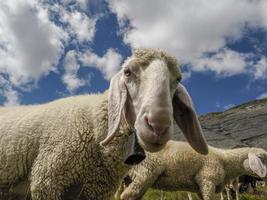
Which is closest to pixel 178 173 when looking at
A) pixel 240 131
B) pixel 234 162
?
pixel 234 162

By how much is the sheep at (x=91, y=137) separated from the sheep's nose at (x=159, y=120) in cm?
44

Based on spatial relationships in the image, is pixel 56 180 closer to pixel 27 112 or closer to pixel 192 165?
pixel 27 112

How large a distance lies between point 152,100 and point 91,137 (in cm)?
137

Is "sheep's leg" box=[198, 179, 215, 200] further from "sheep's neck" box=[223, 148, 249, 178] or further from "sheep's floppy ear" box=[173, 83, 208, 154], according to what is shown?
"sheep's floppy ear" box=[173, 83, 208, 154]

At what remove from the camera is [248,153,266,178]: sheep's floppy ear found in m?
13.7

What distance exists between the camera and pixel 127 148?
4.98 m

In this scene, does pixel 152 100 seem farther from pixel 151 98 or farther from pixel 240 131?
pixel 240 131

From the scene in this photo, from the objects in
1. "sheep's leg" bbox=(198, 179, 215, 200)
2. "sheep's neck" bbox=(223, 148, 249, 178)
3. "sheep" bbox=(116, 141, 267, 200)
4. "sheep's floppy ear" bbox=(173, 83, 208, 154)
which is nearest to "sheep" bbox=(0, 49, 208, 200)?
"sheep's floppy ear" bbox=(173, 83, 208, 154)

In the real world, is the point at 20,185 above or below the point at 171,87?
below

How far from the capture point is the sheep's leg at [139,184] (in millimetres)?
11422

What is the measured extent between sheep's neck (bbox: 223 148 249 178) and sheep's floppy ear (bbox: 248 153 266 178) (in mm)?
275

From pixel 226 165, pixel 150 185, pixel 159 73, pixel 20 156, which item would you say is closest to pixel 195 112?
pixel 159 73

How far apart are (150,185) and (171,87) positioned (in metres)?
7.25

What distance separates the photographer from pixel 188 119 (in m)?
5.01
